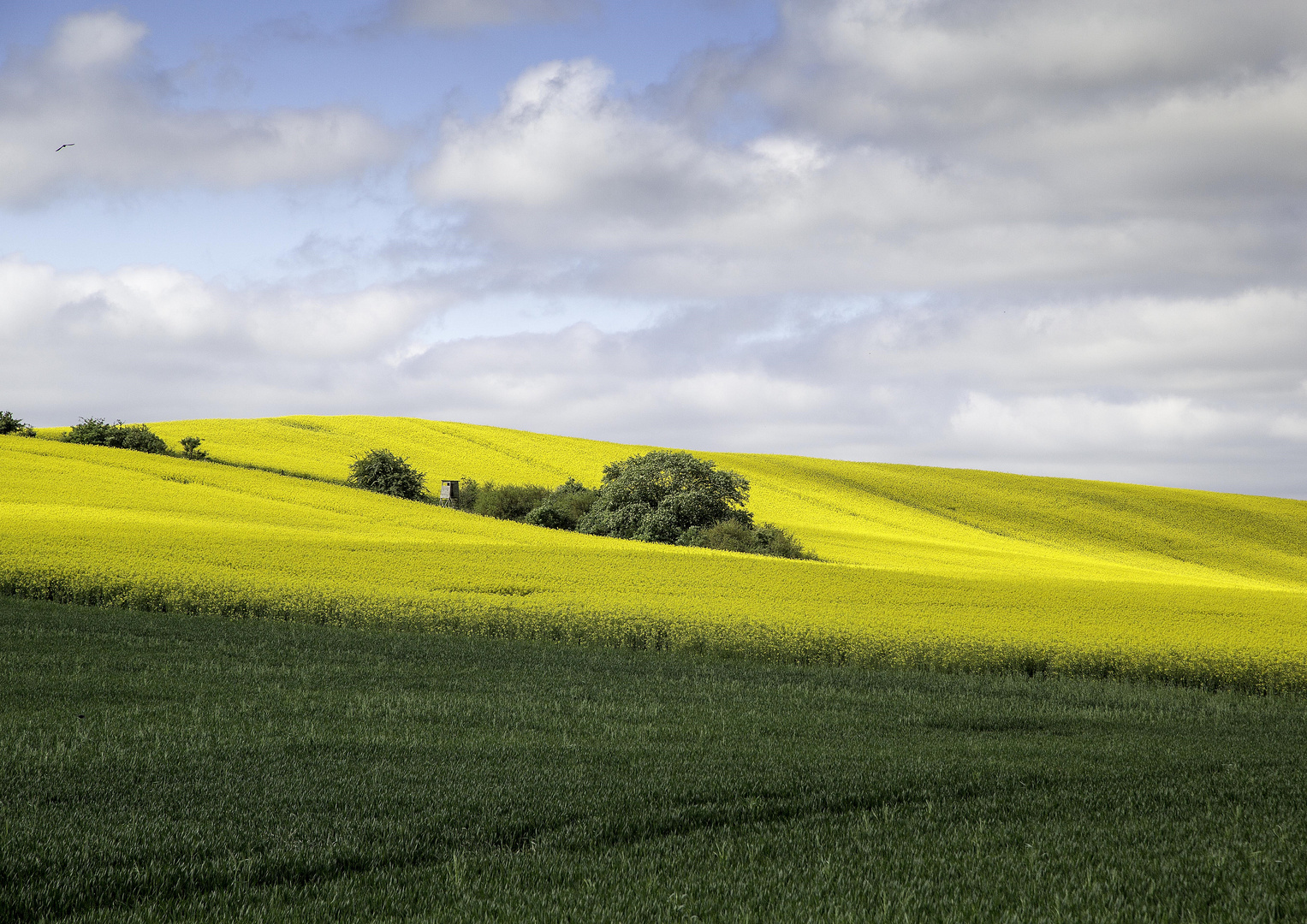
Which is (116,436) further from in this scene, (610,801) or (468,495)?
(610,801)

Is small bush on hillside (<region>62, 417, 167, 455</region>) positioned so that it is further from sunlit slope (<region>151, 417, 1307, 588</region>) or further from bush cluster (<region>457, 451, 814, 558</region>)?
bush cluster (<region>457, 451, 814, 558</region>)

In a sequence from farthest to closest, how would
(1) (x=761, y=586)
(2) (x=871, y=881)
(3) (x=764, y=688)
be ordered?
1. (1) (x=761, y=586)
2. (3) (x=764, y=688)
3. (2) (x=871, y=881)

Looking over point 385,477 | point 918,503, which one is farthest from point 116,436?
point 918,503

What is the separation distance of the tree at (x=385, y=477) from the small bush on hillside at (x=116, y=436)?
12311 millimetres

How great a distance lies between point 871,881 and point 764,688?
10.0 meters

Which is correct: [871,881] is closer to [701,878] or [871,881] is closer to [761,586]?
[701,878]

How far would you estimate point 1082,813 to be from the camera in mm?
9219

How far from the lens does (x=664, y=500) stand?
1954 inches

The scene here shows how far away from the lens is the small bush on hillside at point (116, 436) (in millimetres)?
59250

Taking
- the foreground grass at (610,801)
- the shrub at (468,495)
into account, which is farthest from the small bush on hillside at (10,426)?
the foreground grass at (610,801)

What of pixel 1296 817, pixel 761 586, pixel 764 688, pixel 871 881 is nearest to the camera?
pixel 871 881

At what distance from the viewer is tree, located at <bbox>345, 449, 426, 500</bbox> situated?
58719 millimetres

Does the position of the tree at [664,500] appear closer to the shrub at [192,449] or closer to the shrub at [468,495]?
the shrub at [468,495]

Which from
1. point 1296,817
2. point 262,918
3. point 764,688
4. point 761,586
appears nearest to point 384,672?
point 764,688
